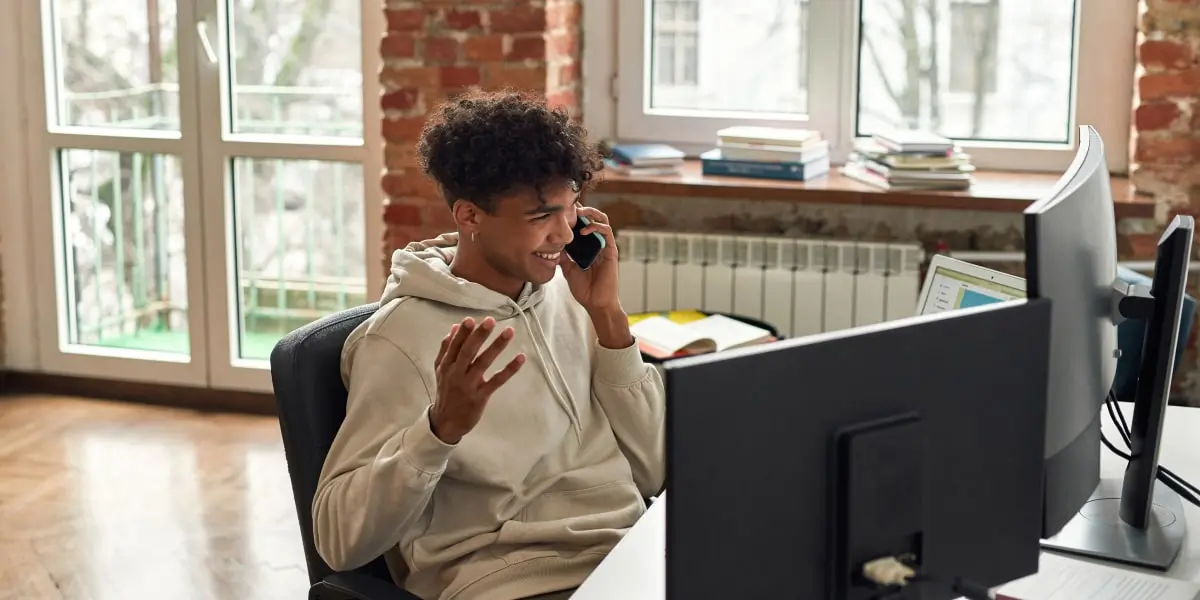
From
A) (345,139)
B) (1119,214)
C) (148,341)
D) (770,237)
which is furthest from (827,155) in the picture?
(148,341)

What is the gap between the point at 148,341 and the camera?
473cm

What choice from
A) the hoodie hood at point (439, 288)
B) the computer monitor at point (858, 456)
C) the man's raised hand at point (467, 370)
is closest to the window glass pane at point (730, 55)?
the hoodie hood at point (439, 288)

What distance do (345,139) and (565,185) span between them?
97.4 inches

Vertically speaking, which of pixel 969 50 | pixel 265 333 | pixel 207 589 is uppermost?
pixel 969 50

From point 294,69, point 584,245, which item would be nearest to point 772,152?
point 294,69

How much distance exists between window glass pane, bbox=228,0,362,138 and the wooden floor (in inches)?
37.2

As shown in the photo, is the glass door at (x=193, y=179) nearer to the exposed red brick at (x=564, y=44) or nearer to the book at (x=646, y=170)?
the exposed red brick at (x=564, y=44)

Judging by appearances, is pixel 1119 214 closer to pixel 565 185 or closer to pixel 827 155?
pixel 827 155

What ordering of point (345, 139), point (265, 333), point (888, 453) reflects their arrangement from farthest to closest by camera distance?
point (265, 333), point (345, 139), point (888, 453)

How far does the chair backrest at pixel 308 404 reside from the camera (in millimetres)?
1868

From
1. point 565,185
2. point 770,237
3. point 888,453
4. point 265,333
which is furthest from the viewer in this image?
point 265,333

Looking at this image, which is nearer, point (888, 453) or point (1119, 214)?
point (888, 453)

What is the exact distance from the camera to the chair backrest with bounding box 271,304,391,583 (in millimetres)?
1868

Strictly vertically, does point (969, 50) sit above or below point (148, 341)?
above
